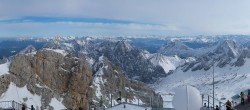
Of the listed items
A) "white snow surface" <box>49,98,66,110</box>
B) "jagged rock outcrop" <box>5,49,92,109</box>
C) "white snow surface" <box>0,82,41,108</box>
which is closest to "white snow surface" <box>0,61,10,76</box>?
"jagged rock outcrop" <box>5,49,92,109</box>

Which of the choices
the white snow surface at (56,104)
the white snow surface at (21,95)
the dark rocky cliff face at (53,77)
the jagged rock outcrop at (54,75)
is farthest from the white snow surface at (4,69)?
the white snow surface at (56,104)

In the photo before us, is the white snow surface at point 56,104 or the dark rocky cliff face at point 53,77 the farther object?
the white snow surface at point 56,104

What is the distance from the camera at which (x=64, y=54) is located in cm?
16625

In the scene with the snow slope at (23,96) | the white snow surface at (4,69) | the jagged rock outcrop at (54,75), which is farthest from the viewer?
the jagged rock outcrop at (54,75)

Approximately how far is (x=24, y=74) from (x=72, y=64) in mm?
27394

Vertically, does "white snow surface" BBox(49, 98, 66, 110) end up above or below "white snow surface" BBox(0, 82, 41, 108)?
below

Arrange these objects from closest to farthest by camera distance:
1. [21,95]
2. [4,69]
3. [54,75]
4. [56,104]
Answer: [21,95]
[4,69]
[56,104]
[54,75]

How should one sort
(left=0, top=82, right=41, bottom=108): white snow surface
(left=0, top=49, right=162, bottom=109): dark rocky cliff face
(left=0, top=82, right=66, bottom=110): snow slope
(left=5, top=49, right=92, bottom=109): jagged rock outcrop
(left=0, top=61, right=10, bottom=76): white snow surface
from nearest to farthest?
1. (left=0, top=82, right=66, bottom=110): snow slope
2. (left=0, top=82, right=41, bottom=108): white snow surface
3. (left=0, top=61, right=10, bottom=76): white snow surface
4. (left=0, top=49, right=162, bottom=109): dark rocky cliff face
5. (left=5, top=49, right=92, bottom=109): jagged rock outcrop

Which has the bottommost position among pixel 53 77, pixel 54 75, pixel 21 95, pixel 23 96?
pixel 23 96

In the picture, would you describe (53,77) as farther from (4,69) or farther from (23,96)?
(23,96)

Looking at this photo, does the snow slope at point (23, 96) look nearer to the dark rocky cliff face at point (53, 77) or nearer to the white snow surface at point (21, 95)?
the white snow surface at point (21, 95)

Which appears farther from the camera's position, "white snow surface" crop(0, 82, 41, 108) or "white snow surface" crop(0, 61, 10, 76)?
"white snow surface" crop(0, 61, 10, 76)

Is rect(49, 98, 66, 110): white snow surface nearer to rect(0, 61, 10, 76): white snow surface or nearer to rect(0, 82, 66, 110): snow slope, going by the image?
rect(0, 82, 66, 110): snow slope

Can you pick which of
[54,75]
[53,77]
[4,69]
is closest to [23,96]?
[4,69]
